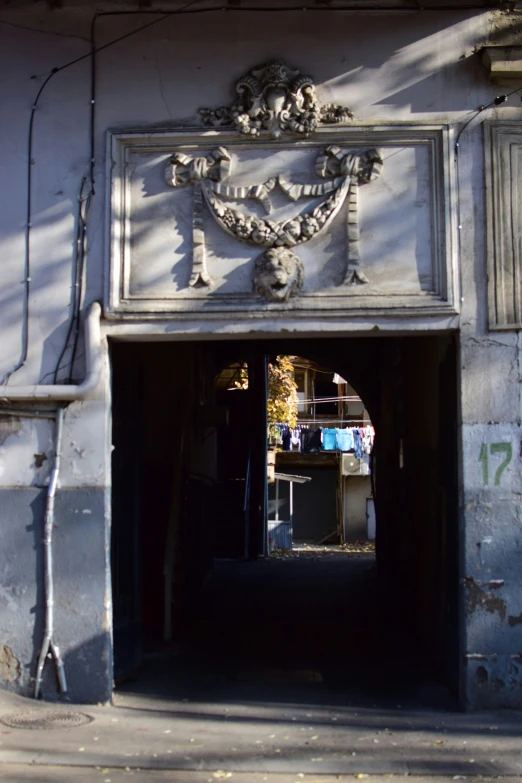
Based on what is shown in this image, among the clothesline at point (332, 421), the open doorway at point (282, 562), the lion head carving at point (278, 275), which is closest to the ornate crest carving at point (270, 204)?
the lion head carving at point (278, 275)

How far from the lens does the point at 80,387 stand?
7.62 m

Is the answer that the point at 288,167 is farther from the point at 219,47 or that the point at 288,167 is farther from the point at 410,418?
the point at 410,418

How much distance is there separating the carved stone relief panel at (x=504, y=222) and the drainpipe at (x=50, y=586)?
144 inches

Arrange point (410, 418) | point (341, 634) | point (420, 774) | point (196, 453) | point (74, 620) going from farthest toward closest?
point (196, 453) < point (410, 418) < point (341, 634) < point (74, 620) < point (420, 774)

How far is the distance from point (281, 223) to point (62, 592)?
137 inches

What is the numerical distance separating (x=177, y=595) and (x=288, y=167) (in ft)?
18.5

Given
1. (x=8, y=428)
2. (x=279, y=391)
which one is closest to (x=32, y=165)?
(x=8, y=428)

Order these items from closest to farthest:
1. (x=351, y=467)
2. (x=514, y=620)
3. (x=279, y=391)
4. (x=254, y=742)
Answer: (x=254, y=742)
(x=514, y=620)
(x=279, y=391)
(x=351, y=467)

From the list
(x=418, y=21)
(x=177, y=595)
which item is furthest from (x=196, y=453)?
(x=418, y=21)

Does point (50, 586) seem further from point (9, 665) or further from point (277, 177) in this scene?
point (277, 177)

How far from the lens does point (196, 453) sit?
46.9 feet

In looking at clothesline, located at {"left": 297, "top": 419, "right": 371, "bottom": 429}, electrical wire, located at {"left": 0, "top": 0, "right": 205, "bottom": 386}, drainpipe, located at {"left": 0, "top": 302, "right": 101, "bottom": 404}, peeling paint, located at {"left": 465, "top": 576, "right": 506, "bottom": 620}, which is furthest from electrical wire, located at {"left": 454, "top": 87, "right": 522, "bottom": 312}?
clothesline, located at {"left": 297, "top": 419, "right": 371, "bottom": 429}

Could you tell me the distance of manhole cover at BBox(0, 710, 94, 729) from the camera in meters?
6.88

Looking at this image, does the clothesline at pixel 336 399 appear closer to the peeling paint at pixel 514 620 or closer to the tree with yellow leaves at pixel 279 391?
the tree with yellow leaves at pixel 279 391
